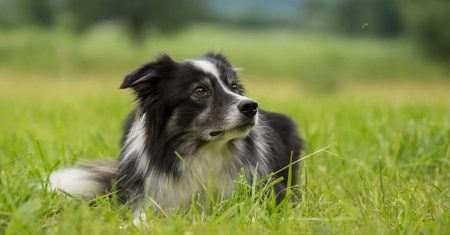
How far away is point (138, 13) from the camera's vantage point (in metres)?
33.7

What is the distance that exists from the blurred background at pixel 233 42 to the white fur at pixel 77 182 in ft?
75.0

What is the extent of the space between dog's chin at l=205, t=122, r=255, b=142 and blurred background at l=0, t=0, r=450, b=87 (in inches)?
923

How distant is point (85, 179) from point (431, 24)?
86.7 feet

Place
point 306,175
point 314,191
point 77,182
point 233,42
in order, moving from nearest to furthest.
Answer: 1. point 306,175
2. point 314,191
3. point 77,182
4. point 233,42

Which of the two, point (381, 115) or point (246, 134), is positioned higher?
point (246, 134)

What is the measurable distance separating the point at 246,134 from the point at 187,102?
0.42 m

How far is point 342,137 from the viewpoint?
250 inches

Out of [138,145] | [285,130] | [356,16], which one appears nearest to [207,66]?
[138,145]

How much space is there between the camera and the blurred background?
A: 30.3m

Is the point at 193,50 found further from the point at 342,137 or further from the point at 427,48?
the point at 342,137

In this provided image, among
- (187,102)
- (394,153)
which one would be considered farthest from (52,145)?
(394,153)

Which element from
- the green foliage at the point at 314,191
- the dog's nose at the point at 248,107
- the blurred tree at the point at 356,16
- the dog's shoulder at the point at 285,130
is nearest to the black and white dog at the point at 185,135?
the dog's nose at the point at 248,107

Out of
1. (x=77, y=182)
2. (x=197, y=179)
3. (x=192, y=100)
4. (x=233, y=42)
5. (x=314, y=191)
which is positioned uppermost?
(x=192, y=100)

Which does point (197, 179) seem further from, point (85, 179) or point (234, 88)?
point (85, 179)
